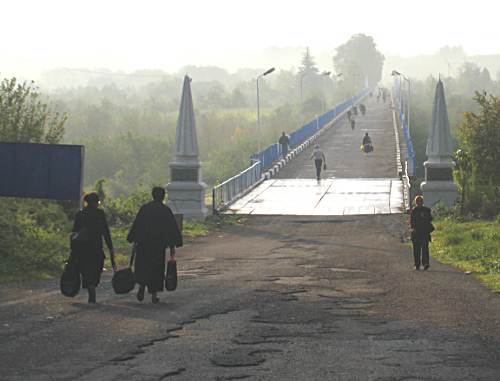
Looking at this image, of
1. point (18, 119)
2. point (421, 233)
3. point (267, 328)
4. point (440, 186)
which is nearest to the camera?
point (267, 328)

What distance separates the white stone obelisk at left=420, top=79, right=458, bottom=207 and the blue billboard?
58.3ft

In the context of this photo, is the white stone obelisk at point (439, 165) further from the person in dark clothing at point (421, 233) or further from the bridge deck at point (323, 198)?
the person in dark clothing at point (421, 233)

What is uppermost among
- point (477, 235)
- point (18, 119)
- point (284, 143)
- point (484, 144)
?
point (18, 119)

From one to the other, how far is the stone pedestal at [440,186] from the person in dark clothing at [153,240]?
22.5 metres

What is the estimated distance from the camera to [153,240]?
14406 mm

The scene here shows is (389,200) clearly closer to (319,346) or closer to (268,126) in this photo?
(319,346)

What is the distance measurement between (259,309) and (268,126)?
143 meters

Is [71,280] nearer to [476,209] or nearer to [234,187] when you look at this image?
[476,209]

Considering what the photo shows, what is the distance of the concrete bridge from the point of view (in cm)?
3834

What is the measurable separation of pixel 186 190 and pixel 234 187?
8549 mm

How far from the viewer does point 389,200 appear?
40.8 meters

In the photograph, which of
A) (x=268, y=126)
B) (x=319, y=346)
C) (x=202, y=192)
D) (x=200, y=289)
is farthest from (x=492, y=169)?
(x=268, y=126)

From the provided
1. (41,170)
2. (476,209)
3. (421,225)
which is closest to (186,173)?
(476,209)

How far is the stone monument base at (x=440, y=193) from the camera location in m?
36.0
